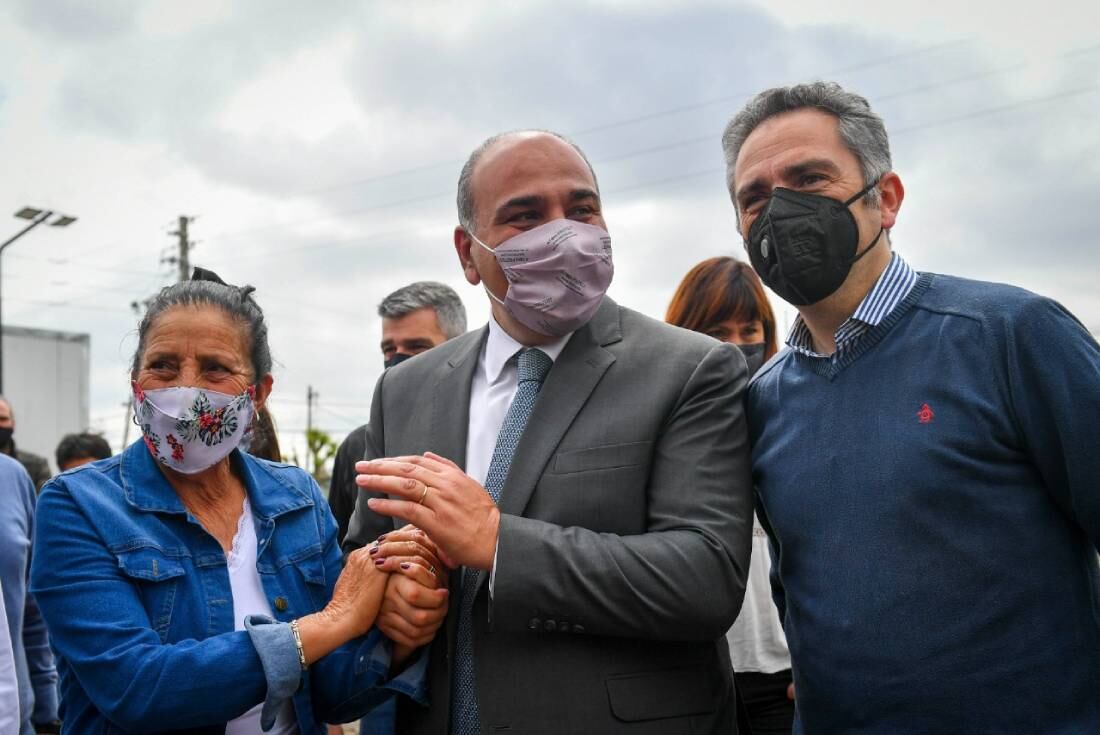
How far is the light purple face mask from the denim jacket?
85cm

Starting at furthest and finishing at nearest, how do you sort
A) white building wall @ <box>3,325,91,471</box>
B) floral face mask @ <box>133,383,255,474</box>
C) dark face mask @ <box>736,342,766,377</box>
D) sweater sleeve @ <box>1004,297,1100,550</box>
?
white building wall @ <box>3,325,91,471</box>, dark face mask @ <box>736,342,766,377</box>, floral face mask @ <box>133,383,255,474</box>, sweater sleeve @ <box>1004,297,1100,550</box>

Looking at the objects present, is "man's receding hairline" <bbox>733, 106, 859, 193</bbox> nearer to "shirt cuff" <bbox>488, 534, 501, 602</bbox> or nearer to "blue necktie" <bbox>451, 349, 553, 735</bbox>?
"blue necktie" <bbox>451, 349, 553, 735</bbox>

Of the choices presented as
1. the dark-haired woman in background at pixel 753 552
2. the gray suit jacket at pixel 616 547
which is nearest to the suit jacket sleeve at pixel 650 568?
the gray suit jacket at pixel 616 547

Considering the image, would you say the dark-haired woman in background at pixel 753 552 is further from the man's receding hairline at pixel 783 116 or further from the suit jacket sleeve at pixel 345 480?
the suit jacket sleeve at pixel 345 480

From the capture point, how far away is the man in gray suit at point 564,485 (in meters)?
2.06

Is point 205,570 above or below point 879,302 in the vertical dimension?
below

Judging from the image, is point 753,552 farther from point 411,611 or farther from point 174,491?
point 174,491

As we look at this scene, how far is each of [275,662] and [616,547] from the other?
2.61ft

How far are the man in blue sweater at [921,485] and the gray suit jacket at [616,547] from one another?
204mm

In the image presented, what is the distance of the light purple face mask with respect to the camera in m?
2.46

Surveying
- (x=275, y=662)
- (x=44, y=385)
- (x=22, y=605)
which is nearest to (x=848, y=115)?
(x=275, y=662)

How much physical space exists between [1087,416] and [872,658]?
667 mm

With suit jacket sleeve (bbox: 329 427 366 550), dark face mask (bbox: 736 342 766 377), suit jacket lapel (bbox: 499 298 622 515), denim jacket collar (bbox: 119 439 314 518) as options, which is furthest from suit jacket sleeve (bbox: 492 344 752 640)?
suit jacket sleeve (bbox: 329 427 366 550)

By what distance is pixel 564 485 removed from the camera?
7.30 ft
